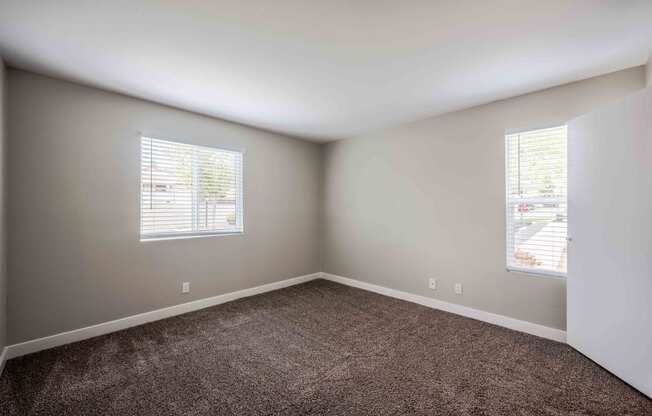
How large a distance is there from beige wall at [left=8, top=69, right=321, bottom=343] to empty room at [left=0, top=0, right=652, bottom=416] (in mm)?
18

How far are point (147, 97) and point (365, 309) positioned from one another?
3368mm

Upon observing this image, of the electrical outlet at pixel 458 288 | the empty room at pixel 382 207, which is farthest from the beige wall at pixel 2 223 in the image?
the electrical outlet at pixel 458 288

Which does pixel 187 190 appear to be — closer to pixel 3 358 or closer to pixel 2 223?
pixel 2 223

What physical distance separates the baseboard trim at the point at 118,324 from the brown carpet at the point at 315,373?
0.29 feet

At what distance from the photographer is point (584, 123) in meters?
2.35

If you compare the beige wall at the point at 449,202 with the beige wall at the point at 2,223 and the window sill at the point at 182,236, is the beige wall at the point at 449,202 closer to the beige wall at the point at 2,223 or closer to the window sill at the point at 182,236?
the window sill at the point at 182,236

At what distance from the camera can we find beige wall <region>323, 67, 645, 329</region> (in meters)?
2.75

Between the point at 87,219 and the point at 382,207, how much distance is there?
338cm

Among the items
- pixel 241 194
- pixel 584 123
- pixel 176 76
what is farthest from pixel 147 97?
pixel 584 123

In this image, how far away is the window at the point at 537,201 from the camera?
8.90 ft

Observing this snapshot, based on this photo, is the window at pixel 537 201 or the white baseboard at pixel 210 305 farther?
the window at pixel 537 201

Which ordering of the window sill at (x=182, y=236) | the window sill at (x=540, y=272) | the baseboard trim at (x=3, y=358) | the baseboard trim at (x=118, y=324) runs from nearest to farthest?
the baseboard trim at (x=3, y=358), the baseboard trim at (x=118, y=324), the window sill at (x=540, y=272), the window sill at (x=182, y=236)

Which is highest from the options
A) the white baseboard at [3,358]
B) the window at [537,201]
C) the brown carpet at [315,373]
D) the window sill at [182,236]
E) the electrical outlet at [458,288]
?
the window at [537,201]

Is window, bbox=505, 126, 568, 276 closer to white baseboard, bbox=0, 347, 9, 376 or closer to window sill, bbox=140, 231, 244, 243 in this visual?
window sill, bbox=140, 231, 244, 243
